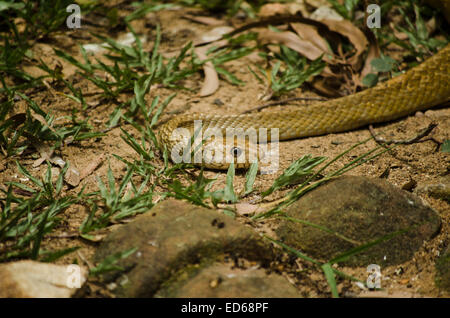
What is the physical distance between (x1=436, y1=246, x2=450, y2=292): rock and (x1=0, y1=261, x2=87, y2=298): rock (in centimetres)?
205

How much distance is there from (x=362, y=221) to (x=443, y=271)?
1.77 feet

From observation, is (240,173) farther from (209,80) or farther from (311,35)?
(311,35)

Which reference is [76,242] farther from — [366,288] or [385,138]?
[385,138]

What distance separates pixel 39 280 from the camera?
237 centimetres

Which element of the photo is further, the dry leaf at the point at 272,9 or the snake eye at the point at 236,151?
the dry leaf at the point at 272,9

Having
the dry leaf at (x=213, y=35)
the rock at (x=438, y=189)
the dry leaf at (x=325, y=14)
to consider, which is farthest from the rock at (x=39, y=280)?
the dry leaf at (x=325, y=14)

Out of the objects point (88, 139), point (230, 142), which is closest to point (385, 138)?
point (230, 142)

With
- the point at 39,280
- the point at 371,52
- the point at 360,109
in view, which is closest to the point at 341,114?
the point at 360,109

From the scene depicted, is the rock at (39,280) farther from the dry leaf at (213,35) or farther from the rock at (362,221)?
the dry leaf at (213,35)

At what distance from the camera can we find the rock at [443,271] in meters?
2.64

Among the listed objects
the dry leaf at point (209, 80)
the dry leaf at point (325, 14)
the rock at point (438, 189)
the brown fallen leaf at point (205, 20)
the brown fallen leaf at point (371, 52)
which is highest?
the dry leaf at point (325, 14)

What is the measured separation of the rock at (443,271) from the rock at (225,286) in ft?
2.91
